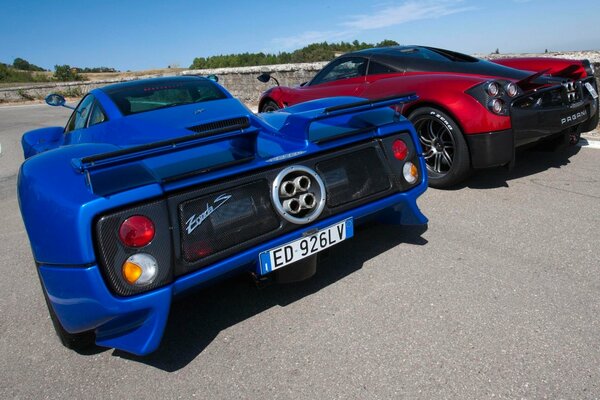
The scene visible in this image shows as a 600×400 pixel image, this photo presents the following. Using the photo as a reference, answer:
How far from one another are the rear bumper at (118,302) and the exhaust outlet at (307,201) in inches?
10.7

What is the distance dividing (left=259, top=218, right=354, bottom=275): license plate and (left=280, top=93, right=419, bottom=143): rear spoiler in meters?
0.47

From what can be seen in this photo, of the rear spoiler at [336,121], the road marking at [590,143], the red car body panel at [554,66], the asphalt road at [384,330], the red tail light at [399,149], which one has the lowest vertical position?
the asphalt road at [384,330]

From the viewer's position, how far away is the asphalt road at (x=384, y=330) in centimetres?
180

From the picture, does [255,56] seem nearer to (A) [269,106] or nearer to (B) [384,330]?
(A) [269,106]

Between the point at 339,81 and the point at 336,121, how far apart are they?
2.59m

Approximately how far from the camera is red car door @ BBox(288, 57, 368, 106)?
479 cm

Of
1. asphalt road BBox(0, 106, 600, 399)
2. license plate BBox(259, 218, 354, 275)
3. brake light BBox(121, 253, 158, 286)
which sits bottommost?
asphalt road BBox(0, 106, 600, 399)

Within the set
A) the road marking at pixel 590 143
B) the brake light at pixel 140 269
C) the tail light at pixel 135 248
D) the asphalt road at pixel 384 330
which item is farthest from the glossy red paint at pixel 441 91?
the brake light at pixel 140 269

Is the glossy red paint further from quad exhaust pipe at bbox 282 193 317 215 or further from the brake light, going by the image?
the brake light

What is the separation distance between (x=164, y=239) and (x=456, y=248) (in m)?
1.87

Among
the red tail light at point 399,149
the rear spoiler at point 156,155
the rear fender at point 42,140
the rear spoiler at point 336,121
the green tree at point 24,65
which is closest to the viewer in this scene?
the rear spoiler at point 156,155

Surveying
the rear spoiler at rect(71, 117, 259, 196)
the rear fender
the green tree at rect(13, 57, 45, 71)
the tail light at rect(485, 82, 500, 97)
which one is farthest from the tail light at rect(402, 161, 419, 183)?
the green tree at rect(13, 57, 45, 71)

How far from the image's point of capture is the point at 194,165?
202 cm

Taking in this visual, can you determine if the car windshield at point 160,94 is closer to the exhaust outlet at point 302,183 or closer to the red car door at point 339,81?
the exhaust outlet at point 302,183
